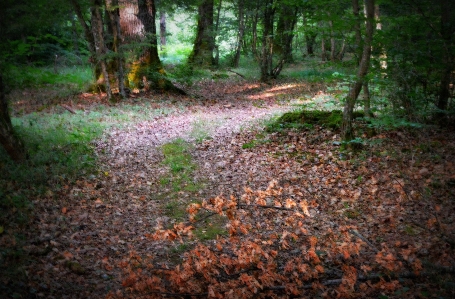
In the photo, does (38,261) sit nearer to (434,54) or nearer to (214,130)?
(214,130)

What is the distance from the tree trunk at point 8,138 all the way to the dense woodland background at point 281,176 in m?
0.04

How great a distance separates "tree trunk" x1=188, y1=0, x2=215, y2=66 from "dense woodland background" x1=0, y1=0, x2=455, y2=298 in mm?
9362

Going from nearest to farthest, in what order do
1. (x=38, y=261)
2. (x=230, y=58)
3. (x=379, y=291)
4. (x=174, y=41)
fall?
(x=379, y=291), (x=38, y=261), (x=230, y=58), (x=174, y=41)

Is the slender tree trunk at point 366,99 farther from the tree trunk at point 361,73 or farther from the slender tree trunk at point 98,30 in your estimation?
the slender tree trunk at point 98,30

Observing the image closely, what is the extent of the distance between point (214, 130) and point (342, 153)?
4349mm

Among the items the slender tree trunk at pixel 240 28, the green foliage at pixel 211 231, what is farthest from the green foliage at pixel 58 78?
the green foliage at pixel 211 231

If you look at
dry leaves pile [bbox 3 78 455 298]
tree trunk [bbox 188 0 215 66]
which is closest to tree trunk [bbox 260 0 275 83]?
tree trunk [bbox 188 0 215 66]

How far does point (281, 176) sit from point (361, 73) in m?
2.74

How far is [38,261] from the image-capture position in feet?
16.4

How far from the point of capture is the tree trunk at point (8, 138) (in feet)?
23.5

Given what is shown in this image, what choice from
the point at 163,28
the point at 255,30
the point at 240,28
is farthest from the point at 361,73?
the point at 163,28

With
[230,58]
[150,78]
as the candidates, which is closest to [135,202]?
[150,78]

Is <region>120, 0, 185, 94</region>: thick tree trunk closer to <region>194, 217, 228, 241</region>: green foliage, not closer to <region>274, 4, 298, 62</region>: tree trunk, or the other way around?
<region>274, 4, 298, 62</region>: tree trunk

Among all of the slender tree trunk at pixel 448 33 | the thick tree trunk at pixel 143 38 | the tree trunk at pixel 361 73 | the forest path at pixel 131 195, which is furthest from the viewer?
the thick tree trunk at pixel 143 38
